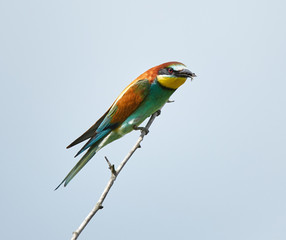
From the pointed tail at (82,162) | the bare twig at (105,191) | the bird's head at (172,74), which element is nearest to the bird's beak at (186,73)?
the bird's head at (172,74)

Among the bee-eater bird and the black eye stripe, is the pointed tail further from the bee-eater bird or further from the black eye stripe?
the black eye stripe

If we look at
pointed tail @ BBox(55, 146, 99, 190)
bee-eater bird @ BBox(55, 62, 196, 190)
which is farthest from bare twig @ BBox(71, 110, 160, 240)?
pointed tail @ BBox(55, 146, 99, 190)

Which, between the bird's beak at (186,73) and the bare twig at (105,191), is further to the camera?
the bird's beak at (186,73)

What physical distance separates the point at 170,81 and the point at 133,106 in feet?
1.52

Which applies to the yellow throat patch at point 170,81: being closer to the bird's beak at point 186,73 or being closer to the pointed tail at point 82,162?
the bird's beak at point 186,73

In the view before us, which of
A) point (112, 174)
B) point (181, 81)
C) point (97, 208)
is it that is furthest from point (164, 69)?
point (97, 208)

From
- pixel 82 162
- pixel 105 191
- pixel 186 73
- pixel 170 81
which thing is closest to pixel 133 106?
pixel 170 81

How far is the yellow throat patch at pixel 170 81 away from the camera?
4755 millimetres

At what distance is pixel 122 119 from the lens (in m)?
4.96

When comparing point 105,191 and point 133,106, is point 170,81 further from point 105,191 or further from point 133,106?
point 105,191

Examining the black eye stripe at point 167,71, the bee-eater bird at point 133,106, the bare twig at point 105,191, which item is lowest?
the bare twig at point 105,191

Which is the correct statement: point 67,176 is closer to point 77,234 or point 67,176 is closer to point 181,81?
point 181,81

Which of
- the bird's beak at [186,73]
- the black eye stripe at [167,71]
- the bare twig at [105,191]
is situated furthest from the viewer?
the black eye stripe at [167,71]

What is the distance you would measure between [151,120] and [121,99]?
43 centimetres
